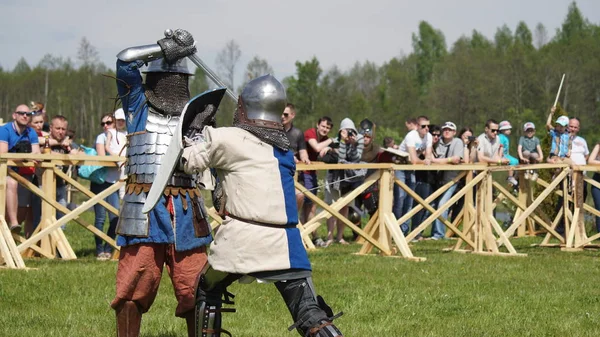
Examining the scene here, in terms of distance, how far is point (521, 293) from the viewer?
8.12 metres

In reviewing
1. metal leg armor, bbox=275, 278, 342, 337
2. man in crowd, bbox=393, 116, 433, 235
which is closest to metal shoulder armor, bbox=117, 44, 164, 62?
metal leg armor, bbox=275, 278, 342, 337

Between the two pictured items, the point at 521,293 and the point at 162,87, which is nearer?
the point at 162,87

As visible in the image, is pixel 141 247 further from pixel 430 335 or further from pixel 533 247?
pixel 533 247

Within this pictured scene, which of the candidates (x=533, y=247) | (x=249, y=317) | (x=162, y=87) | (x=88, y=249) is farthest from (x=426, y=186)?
(x=162, y=87)

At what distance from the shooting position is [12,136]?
1039cm

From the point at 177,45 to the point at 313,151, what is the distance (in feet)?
22.5

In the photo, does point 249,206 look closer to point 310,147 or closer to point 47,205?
point 47,205

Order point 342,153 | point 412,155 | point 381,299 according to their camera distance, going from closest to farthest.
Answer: point 381,299 < point 342,153 < point 412,155

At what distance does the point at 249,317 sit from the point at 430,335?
142 centimetres

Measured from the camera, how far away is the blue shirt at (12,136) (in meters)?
10.3

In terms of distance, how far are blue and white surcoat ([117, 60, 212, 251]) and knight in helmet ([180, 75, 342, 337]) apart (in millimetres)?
695

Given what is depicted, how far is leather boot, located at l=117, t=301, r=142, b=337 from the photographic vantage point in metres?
5.58

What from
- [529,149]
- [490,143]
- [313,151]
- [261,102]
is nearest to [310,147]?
[313,151]

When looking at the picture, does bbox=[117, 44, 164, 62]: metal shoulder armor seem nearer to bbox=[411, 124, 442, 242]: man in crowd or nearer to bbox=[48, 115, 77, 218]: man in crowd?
bbox=[48, 115, 77, 218]: man in crowd
